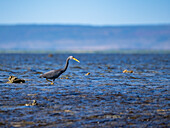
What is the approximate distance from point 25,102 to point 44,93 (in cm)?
295

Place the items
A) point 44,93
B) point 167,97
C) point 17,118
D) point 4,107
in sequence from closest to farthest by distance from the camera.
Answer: point 17,118, point 4,107, point 167,97, point 44,93

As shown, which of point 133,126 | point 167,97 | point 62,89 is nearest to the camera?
point 133,126

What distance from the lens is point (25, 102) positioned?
1691 centimetres

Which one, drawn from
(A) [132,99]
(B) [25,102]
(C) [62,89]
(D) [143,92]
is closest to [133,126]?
(A) [132,99]

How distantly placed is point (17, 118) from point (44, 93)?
6215 millimetres

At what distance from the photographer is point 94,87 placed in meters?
22.8

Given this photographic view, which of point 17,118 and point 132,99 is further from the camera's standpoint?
point 132,99

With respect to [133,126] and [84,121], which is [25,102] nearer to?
[84,121]

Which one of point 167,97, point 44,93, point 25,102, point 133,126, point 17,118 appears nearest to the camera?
point 133,126

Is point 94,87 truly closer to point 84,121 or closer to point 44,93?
point 44,93

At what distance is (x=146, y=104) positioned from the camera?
1650 cm

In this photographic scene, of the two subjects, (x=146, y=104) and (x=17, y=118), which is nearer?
(x=17, y=118)

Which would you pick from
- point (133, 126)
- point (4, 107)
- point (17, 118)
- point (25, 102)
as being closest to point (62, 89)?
point (25, 102)

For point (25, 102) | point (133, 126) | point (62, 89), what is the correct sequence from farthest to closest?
point (62, 89), point (25, 102), point (133, 126)
